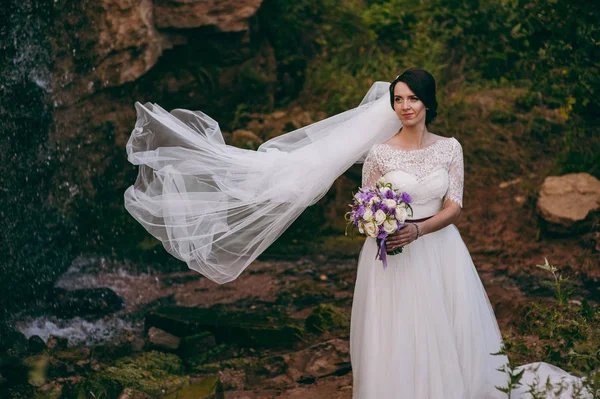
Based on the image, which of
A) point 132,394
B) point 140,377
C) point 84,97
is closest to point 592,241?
point 140,377

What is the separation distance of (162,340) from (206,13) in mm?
4789

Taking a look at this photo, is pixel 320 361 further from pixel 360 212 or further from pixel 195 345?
pixel 360 212

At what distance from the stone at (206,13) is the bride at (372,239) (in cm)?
461

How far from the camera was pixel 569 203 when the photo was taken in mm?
8188

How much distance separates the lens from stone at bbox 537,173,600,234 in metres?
8.11

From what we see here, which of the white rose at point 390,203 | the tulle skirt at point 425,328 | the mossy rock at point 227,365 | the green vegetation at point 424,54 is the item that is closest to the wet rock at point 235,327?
the mossy rock at point 227,365

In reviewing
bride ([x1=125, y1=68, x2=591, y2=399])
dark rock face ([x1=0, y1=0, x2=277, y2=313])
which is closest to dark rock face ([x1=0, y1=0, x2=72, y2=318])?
dark rock face ([x1=0, y1=0, x2=277, y2=313])

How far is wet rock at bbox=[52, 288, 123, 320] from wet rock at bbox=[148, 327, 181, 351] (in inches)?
45.4

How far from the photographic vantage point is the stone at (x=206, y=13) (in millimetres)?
9242

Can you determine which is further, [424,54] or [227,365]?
[424,54]

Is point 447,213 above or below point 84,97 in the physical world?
below

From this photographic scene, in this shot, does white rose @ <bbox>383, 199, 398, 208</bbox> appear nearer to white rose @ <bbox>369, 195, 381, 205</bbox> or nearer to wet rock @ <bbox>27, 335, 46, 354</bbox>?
white rose @ <bbox>369, 195, 381, 205</bbox>

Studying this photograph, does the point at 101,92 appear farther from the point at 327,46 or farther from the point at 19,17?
the point at 327,46

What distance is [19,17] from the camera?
8.38 m
